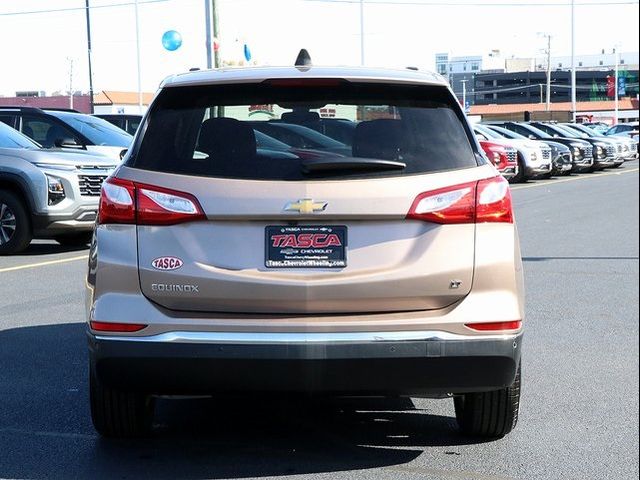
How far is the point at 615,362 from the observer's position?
7.07 m

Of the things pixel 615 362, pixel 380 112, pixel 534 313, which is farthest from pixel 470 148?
pixel 534 313

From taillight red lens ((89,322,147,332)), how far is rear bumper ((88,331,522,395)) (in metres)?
0.04

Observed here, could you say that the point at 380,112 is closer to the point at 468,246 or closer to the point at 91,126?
the point at 468,246

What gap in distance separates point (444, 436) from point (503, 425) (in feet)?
1.11

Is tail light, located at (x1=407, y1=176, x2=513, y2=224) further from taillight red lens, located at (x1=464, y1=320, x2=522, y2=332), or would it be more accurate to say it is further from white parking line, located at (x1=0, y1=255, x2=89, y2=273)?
white parking line, located at (x1=0, y1=255, x2=89, y2=273)

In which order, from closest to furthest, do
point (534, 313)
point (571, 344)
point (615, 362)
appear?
point (615, 362) < point (571, 344) < point (534, 313)

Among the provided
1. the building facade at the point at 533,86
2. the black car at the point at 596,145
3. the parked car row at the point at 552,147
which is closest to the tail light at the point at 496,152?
the parked car row at the point at 552,147

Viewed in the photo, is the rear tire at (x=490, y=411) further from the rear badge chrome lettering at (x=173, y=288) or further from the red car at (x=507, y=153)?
the red car at (x=507, y=153)

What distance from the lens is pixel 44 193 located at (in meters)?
13.1

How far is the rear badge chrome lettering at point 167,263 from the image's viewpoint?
4.48 metres

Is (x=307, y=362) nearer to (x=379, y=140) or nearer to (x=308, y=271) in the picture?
(x=308, y=271)

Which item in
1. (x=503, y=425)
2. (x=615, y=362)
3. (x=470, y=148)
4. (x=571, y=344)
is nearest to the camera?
(x=470, y=148)

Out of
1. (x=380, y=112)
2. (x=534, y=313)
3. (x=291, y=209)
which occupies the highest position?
(x=380, y=112)

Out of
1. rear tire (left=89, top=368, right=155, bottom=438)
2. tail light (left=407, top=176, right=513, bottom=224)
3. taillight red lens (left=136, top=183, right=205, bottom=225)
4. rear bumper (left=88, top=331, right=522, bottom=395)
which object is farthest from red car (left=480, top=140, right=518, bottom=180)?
taillight red lens (left=136, top=183, right=205, bottom=225)
